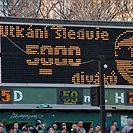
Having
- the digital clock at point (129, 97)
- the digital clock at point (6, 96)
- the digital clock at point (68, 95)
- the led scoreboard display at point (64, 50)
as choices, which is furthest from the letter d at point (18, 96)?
the digital clock at point (129, 97)

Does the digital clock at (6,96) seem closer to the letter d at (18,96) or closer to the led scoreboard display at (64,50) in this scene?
the letter d at (18,96)

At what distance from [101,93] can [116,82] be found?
307 inches

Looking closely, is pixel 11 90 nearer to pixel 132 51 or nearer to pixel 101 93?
pixel 132 51

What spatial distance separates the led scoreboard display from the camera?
76.5ft

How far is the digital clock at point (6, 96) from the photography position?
2362cm

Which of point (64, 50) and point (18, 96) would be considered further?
point (18, 96)

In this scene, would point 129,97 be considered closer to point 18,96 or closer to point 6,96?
point 18,96

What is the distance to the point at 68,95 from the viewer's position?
24.5 metres

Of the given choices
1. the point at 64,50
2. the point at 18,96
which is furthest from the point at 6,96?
the point at 64,50

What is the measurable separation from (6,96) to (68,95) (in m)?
2.28

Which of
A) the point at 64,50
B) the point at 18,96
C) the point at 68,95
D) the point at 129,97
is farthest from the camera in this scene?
the point at 129,97

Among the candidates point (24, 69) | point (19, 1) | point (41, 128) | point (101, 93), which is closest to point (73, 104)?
point (24, 69)

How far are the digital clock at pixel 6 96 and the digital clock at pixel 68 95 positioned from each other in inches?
69.8

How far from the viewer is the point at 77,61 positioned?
2386 centimetres
